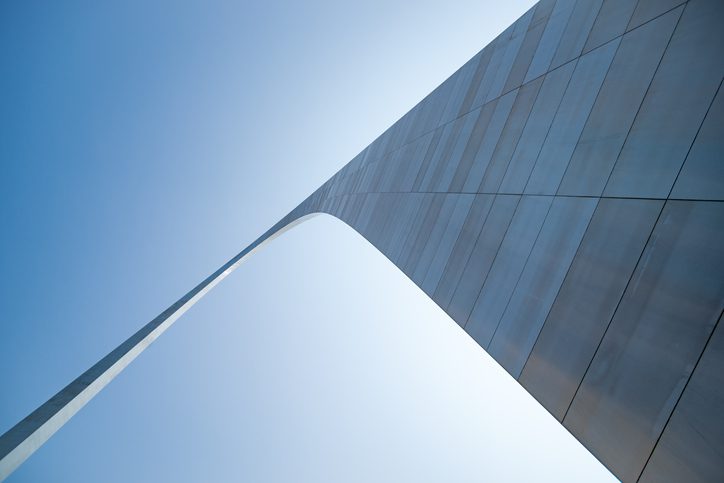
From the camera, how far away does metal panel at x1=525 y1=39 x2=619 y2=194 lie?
31.1 ft

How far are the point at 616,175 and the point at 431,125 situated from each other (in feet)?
42.6

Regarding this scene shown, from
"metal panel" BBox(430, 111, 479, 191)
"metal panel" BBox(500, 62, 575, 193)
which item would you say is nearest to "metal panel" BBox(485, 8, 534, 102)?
"metal panel" BBox(430, 111, 479, 191)

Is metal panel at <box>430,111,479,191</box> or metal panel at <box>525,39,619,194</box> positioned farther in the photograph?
metal panel at <box>430,111,479,191</box>

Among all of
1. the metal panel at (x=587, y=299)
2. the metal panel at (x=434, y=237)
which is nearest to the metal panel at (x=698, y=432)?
the metal panel at (x=587, y=299)

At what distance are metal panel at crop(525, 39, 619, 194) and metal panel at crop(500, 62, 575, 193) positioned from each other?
0.80 ft

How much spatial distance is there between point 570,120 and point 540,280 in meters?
3.20

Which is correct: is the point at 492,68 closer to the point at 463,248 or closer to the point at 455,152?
the point at 455,152

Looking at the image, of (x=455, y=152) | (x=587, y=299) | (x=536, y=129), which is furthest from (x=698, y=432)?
(x=455, y=152)

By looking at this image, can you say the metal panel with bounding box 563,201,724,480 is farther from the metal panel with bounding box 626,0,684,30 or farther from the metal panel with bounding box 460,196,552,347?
the metal panel with bounding box 626,0,684,30

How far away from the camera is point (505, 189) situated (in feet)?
38.3

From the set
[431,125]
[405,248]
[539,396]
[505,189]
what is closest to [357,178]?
[431,125]

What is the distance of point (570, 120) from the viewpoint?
995 centimetres

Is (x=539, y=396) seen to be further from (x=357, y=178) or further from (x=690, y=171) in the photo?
(x=357, y=178)

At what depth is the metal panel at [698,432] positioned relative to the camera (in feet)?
16.8
